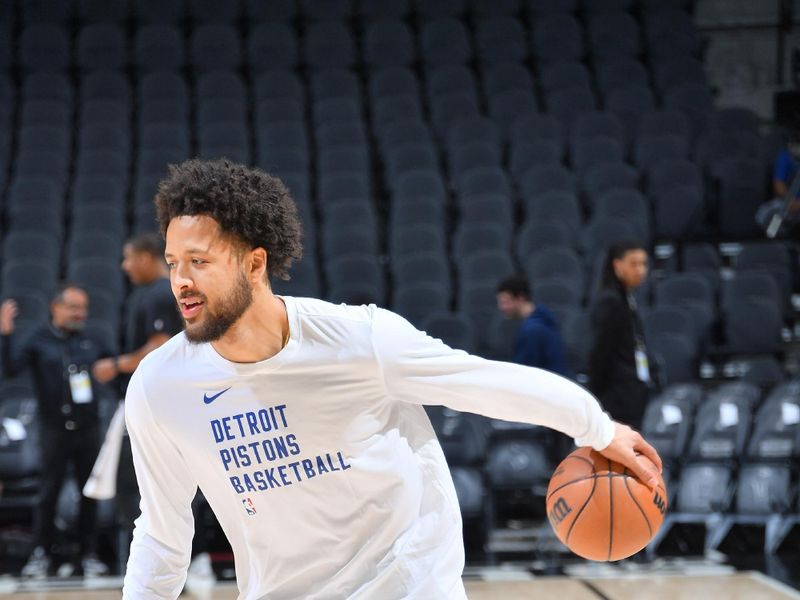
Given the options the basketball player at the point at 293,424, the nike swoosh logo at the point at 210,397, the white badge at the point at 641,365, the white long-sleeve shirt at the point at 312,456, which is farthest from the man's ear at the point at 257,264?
the white badge at the point at 641,365

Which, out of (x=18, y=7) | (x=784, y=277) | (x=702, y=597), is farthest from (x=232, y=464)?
(x=18, y=7)

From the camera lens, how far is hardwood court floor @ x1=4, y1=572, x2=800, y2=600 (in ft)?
17.6

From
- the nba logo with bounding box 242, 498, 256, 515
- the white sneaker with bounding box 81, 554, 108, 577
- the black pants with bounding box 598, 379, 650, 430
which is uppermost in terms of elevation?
the nba logo with bounding box 242, 498, 256, 515

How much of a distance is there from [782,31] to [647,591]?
9.16 meters

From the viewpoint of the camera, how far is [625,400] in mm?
5766

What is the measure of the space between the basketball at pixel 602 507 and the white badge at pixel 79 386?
4455mm

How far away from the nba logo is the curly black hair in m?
0.47

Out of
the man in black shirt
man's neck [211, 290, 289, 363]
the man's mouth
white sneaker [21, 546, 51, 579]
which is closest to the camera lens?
the man's mouth

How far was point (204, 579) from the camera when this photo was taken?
19.0 feet

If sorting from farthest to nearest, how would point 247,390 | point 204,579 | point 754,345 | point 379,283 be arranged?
point 379,283 → point 754,345 → point 204,579 → point 247,390

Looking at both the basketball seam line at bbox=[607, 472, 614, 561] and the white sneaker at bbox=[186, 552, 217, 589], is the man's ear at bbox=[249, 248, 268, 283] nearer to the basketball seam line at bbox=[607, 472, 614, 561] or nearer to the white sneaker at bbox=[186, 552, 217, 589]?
the basketball seam line at bbox=[607, 472, 614, 561]

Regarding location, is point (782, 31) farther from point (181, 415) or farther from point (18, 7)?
point (181, 415)

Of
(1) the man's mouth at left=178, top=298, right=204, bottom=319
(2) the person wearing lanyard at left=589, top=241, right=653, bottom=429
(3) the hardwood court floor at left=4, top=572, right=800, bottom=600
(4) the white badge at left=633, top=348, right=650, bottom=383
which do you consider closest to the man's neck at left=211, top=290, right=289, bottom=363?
(1) the man's mouth at left=178, top=298, right=204, bottom=319

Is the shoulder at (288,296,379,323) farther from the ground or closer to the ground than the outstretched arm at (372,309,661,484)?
farther from the ground
